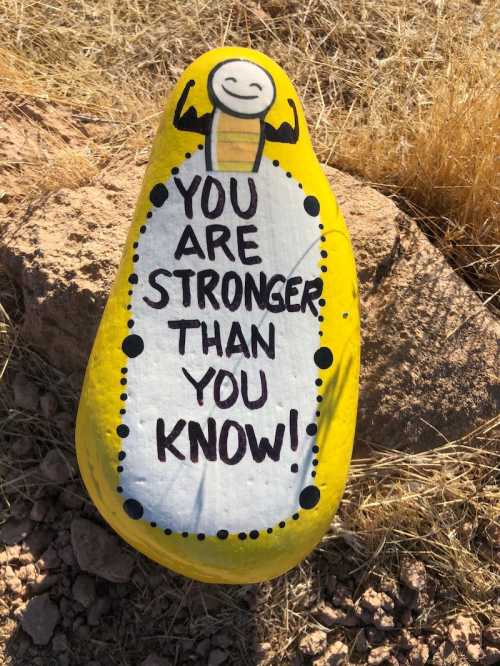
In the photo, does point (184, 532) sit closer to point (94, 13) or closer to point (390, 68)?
point (390, 68)

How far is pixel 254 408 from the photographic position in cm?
174

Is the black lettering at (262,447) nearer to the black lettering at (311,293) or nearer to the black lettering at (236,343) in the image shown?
the black lettering at (236,343)

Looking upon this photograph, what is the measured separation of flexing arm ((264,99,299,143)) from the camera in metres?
1.84

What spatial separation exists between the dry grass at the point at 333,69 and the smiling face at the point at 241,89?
0.77 m

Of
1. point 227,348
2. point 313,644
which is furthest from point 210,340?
point 313,644

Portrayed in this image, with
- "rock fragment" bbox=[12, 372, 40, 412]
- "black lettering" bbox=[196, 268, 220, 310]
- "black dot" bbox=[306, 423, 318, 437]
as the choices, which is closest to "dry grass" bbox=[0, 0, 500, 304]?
"rock fragment" bbox=[12, 372, 40, 412]

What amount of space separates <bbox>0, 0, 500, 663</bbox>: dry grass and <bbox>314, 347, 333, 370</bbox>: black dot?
0.62m

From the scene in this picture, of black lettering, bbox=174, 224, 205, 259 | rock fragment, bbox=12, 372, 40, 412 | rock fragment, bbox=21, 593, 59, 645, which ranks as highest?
black lettering, bbox=174, 224, 205, 259

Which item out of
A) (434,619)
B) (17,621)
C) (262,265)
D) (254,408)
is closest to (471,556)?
(434,619)

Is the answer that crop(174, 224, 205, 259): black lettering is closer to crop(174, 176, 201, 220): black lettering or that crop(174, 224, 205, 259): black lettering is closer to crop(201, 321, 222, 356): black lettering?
crop(174, 176, 201, 220): black lettering

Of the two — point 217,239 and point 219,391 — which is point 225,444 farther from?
point 217,239

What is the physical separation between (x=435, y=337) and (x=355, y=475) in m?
0.50

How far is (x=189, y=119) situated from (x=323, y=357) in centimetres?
68

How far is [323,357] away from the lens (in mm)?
1794
